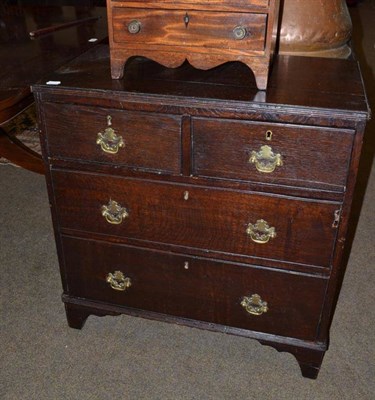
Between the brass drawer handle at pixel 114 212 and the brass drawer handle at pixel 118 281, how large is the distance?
20 centimetres

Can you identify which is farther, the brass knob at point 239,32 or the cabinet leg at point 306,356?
the cabinet leg at point 306,356

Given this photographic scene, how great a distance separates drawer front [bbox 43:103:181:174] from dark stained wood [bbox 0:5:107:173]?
28 centimetres

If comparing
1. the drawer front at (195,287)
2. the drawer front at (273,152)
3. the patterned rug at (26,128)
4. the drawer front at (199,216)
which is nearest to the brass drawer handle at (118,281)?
the drawer front at (195,287)

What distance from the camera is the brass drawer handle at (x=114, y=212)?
1.51 metres

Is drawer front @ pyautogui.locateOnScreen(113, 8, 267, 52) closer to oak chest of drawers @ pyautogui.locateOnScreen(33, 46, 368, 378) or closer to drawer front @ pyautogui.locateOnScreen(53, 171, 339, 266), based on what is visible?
oak chest of drawers @ pyautogui.locateOnScreen(33, 46, 368, 378)

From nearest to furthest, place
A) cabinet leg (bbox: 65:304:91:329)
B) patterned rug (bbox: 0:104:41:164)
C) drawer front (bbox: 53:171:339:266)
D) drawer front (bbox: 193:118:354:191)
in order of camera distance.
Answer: drawer front (bbox: 193:118:354:191)
drawer front (bbox: 53:171:339:266)
cabinet leg (bbox: 65:304:91:329)
patterned rug (bbox: 0:104:41:164)

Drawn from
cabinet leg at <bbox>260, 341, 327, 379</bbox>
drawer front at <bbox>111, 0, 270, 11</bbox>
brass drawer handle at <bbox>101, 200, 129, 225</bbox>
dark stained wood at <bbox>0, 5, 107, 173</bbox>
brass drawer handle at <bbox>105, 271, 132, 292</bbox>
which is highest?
drawer front at <bbox>111, 0, 270, 11</bbox>

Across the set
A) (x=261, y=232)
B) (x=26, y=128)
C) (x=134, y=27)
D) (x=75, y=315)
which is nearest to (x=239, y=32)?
(x=134, y=27)

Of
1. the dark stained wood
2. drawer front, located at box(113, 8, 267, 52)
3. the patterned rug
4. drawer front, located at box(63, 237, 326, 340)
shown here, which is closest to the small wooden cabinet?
drawer front, located at box(113, 8, 267, 52)

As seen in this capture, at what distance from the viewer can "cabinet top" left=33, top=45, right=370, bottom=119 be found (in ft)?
4.11

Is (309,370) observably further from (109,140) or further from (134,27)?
(134,27)

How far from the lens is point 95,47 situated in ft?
5.64

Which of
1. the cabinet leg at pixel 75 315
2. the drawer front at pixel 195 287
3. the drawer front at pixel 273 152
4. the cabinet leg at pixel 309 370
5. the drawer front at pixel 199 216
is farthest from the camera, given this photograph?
the cabinet leg at pixel 75 315

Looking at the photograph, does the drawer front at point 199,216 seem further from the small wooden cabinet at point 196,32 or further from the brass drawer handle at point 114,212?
the small wooden cabinet at point 196,32
